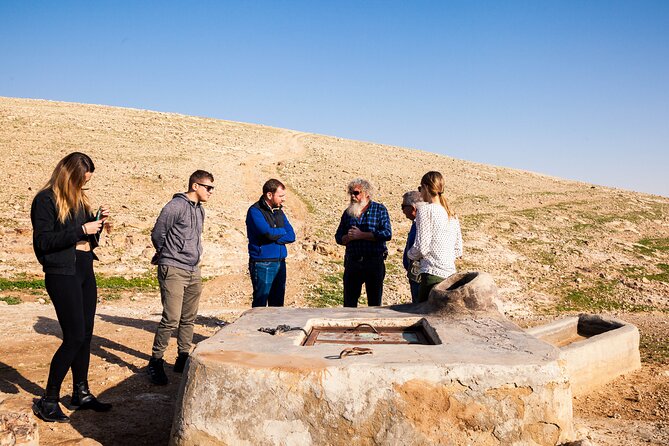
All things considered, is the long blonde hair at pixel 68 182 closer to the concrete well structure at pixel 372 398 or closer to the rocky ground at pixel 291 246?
the concrete well structure at pixel 372 398

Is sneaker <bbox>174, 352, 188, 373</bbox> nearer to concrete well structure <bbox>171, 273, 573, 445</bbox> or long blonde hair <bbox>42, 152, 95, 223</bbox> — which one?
concrete well structure <bbox>171, 273, 573, 445</bbox>

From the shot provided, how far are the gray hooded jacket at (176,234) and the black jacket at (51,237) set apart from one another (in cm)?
119

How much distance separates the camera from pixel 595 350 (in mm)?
6410

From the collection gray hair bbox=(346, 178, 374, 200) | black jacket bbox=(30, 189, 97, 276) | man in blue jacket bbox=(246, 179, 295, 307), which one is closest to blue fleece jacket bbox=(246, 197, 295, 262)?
man in blue jacket bbox=(246, 179, 295, 307)

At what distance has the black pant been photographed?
6.82 meters

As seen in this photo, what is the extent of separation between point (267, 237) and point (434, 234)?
6.51 ft

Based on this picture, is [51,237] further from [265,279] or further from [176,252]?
[265,279]

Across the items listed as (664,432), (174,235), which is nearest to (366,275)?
(174,235)

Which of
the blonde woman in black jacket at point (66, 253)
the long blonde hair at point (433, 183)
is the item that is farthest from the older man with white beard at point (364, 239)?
the blonde woman in black jacket at point (66, 253)

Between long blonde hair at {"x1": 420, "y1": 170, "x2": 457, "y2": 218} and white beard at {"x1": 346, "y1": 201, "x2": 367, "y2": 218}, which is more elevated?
long blonde hair at {"x1": 420, "y1": 170, "x2": 457, "y2": 218}

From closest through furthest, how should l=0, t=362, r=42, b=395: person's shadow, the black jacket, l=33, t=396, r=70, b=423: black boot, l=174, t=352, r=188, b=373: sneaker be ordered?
the black jacket
l=33, t=396, r=70, b=423: black boot
l=0, t=362, r=42, b=395: person's shadow
l=174, t=352, r=188, b=373: sneaker

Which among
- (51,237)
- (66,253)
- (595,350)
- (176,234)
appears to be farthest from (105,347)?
(595,350)

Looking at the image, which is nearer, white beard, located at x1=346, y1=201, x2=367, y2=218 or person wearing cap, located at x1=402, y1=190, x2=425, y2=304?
person wearing cap, located at x1=402, y1=190, x2=425, y2=304

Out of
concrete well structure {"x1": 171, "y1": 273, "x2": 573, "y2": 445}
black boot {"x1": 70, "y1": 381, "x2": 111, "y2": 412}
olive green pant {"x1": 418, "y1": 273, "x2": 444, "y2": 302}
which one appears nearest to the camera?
concrete well structure {"x1": 171, "y1": 273, "x2": 573, "y2": 445}
